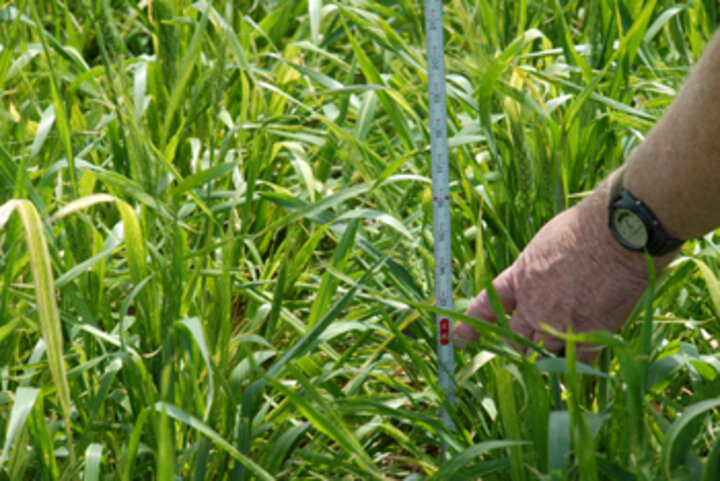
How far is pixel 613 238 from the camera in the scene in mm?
1207

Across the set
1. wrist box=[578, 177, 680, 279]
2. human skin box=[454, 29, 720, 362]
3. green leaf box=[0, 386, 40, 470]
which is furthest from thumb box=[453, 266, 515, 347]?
green leaf box=[0, 386, 40, 470]

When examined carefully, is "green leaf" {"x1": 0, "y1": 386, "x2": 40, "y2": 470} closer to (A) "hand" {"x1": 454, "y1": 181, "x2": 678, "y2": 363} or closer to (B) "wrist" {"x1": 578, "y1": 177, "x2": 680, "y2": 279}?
(A) "hand" {"x1": 454, "y1": 181, "x2": 678, "y2": 363}

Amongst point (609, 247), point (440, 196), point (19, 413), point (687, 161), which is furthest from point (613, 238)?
point (19, 413)

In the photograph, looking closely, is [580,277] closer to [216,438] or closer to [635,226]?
[635,226]

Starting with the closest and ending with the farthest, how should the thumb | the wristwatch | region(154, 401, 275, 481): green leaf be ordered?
region(154, 401, 275, 481): green leaf
the wristwatch
the thumb

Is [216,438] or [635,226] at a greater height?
[635,226]

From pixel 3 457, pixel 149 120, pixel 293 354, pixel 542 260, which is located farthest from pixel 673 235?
pixel 149 120

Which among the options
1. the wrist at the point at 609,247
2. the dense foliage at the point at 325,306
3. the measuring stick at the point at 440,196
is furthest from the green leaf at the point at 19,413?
the wrist at the point at 609,247

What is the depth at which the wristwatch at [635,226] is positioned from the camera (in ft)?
3.83

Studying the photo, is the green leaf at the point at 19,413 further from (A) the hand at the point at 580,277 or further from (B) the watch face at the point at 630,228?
(B) the watch face at the point at 630,228

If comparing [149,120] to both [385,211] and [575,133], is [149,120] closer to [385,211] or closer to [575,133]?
[385,211]

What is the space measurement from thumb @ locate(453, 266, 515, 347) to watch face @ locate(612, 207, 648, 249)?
0.19 metres

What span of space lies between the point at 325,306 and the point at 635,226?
49 cm

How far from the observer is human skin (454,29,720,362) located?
1.08 meters
